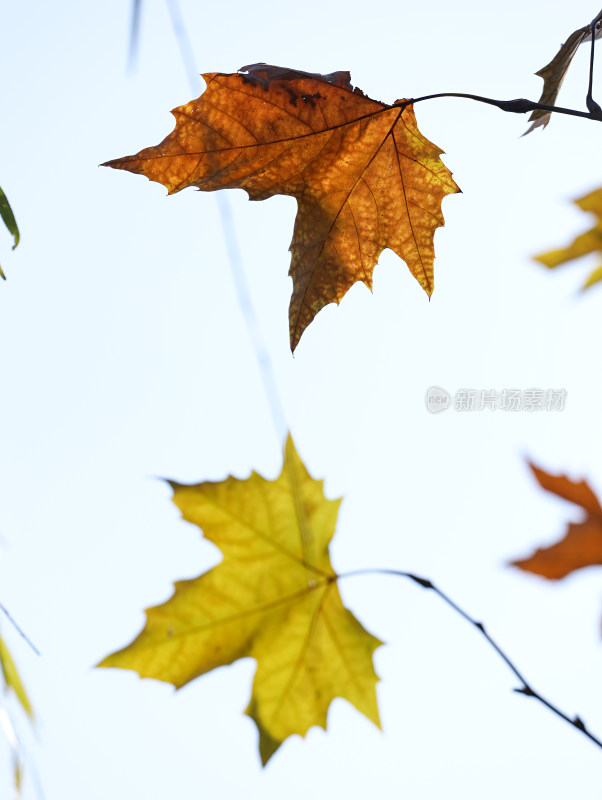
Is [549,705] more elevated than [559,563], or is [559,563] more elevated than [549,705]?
[559,563]

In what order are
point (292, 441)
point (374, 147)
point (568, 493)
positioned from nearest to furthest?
point (568, 493)
point (292, 441)
point (374, 147)

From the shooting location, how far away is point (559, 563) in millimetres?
520

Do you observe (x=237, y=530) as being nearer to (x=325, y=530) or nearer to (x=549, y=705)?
(x=325, y=530)

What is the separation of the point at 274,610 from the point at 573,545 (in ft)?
1.26

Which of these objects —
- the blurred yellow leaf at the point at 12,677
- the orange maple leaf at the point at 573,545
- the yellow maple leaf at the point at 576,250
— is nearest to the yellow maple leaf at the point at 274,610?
the blurred yellow leaf at the point at 12,677

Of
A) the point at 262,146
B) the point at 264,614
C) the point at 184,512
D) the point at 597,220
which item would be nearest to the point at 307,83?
the point at 262,146

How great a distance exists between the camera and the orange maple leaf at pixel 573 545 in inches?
19.4

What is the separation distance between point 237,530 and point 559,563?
38cm

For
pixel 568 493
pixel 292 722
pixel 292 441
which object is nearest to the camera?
pixel 568 493

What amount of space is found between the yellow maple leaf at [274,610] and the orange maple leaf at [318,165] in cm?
22

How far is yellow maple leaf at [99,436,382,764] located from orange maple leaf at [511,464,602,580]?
0.30m

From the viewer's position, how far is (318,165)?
91 centimetres

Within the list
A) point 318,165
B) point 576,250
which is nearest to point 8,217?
point 318,165

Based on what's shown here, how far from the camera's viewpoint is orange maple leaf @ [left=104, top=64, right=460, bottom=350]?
0.82m
